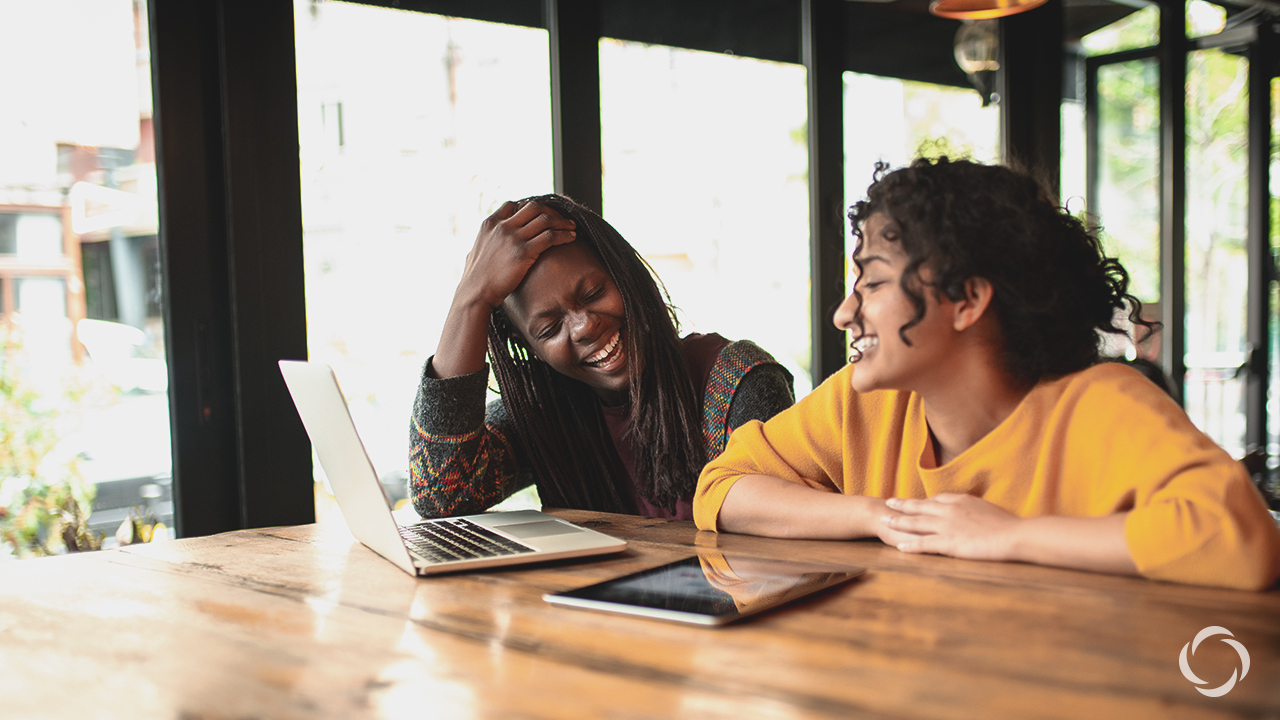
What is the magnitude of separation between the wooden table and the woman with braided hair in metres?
0.67

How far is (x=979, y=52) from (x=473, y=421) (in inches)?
112

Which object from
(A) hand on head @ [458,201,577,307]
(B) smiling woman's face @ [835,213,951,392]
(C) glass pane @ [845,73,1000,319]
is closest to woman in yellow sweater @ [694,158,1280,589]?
(B) smiling woman's face @ [835,213,951,392]

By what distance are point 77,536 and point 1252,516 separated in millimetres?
2109

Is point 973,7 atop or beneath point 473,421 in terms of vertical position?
atop

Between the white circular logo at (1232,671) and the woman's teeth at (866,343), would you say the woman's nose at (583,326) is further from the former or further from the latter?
the white circular logo at (1232,671)

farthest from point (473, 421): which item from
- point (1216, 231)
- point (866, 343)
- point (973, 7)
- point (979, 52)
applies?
point (1216, 231)

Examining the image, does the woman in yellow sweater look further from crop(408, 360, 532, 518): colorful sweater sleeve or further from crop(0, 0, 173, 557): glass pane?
crop(0, 0, 173, 557): glass pane

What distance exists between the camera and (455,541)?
1277 millimetres

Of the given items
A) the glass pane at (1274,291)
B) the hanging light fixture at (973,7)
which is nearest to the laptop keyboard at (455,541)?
the hanging light fixture at (973,7)

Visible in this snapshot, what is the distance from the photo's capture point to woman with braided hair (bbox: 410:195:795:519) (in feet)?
5.83

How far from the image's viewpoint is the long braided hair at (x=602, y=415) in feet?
6.01

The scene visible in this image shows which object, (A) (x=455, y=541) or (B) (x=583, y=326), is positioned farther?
(B) (x=583, y=326)

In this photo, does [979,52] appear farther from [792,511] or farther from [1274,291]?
[792,511]

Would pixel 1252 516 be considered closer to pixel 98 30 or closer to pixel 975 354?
pixel 975 354
